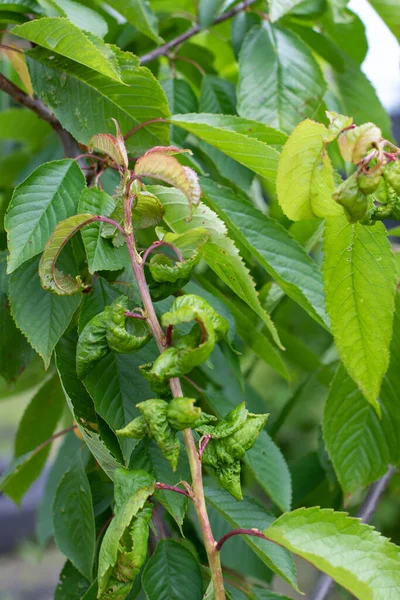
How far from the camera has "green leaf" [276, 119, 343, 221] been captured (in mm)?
448

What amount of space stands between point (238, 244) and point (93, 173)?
0.17 meters

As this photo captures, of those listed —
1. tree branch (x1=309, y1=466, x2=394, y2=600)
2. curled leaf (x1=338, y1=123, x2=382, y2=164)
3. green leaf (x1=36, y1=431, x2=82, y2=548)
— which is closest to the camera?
curled leaf (x1=338, y1=123, x2=382, y2=164)

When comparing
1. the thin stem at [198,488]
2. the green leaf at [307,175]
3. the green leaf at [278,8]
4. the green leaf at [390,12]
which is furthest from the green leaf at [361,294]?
the green leaf at [390,12]

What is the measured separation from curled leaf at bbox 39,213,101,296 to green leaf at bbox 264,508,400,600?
24 cm

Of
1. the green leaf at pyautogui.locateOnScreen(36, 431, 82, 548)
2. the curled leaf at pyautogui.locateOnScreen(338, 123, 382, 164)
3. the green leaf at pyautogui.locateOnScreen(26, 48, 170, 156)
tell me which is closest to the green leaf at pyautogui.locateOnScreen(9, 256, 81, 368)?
the green leaf at pyautogui.locateOnScreen(26, 48, 170, 156)

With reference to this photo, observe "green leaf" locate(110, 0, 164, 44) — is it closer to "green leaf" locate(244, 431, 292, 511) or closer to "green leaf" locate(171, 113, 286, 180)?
"green leaf" locate(171, 113, 286, 180)

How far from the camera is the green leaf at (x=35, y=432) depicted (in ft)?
2.73

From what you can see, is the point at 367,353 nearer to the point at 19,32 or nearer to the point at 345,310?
the point at 345,310

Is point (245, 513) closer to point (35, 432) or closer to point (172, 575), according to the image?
point (172, 575)

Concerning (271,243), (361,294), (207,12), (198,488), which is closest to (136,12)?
(207,12)

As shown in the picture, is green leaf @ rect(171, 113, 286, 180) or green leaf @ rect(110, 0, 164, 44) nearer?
green leaf @ rect(171, 113, 286, 180)

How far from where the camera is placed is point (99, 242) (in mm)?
509

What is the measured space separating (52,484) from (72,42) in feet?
2.31

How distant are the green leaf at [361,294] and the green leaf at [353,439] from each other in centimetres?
16
